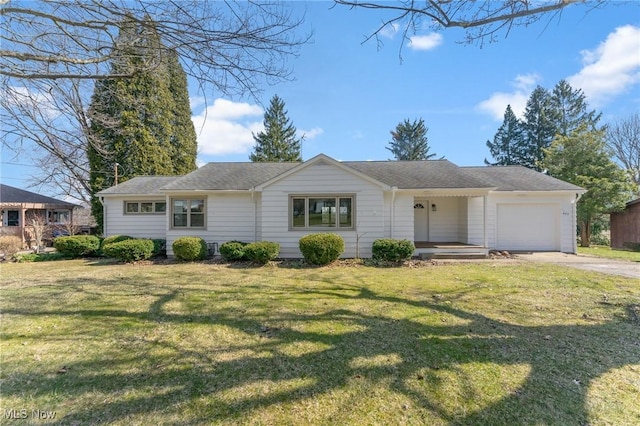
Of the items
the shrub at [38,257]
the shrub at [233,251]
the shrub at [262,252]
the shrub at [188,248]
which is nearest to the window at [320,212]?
the shrub at [262,252]

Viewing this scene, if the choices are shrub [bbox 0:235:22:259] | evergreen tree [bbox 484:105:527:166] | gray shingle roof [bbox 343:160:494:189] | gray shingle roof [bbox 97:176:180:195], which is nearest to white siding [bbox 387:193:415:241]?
gray shingle roof [bbox 343:160:494:189]

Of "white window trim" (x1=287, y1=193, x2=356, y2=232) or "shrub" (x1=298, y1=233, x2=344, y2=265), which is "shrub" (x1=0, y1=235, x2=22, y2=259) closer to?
"white window trim" (x1=287, y1=193, x2=356, y2=232)

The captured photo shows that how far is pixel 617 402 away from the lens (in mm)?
2789

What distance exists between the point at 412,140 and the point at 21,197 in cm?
3999

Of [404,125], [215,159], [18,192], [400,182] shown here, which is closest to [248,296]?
[400,182]

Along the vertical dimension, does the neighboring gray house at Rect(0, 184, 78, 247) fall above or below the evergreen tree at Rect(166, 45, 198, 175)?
below

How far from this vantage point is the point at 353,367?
3.42 metres

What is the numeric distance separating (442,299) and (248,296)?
405 centimetres

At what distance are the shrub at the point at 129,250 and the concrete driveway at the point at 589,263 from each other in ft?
47.6

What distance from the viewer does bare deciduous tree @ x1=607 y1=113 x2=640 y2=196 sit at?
27.4 m

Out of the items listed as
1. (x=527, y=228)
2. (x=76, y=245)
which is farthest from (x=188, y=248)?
(x=527, y=228)

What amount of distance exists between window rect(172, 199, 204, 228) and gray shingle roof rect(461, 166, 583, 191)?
474 inches

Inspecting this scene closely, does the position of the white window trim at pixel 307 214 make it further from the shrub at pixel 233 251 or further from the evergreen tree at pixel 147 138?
the evergreen tree at pixel 147 138

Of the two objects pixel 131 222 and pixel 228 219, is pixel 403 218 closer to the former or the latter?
pixel 228 219
